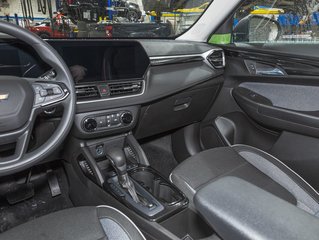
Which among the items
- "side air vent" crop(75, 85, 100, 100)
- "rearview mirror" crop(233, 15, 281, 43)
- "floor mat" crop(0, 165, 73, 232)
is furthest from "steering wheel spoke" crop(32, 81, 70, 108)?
"rearview mirror" crop(233, 15, 281, 43)

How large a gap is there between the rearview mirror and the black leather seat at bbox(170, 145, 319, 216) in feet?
2.15


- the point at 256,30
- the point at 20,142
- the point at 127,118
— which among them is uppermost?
the point at 256,30

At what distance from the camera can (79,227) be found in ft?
3.25

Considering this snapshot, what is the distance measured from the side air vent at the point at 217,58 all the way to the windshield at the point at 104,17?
246 millimetres

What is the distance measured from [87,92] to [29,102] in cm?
34

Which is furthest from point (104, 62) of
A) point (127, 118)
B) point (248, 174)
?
point (248, 174)

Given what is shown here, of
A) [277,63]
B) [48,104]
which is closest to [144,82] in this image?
[48,104]

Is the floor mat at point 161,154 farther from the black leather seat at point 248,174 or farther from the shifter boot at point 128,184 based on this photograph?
the shifter boot at point 128,184

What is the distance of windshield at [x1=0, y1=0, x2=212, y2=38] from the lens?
4.26 ft

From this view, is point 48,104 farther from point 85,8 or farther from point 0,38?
point 85,8

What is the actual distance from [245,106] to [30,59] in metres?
1.14

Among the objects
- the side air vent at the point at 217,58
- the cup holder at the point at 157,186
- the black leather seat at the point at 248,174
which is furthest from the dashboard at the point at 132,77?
the black leather seat at the point at 248,174

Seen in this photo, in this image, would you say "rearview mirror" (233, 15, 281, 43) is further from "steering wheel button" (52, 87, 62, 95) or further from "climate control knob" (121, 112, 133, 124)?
Result: "steering wheel button" (52, 87, 62, 95)

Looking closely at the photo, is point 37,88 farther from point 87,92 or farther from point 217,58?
point 217,58
